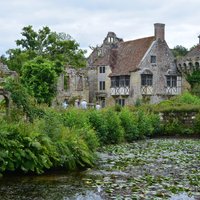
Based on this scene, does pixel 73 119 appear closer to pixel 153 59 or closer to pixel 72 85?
pixel 72 85

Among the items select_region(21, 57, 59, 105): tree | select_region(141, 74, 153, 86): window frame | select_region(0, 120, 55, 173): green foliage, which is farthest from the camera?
select_region(141, 74, 153, 86): window frame

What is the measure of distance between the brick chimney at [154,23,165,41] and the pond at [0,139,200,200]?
3990 cm

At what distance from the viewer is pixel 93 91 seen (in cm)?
5822

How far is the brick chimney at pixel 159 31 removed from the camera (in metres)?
54.9

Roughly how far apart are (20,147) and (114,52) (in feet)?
153

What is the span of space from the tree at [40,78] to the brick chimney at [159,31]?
1528 cm

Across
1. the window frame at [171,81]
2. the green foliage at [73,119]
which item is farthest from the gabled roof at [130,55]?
the green foliage at [73,119]

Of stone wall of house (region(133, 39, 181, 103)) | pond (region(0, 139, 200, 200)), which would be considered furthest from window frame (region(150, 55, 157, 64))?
pond (region(0, 139, 200, 200))

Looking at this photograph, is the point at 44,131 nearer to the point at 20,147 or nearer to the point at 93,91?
the point at 20,147

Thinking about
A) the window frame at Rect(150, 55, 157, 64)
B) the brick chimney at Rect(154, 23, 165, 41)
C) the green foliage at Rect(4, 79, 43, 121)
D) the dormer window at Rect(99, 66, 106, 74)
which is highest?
the brick chimney at Rect(154, 23, 165, 41)

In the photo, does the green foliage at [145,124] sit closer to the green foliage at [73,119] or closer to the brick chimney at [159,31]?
the green foliage at [73,119]

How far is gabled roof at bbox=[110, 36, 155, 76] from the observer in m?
54.9

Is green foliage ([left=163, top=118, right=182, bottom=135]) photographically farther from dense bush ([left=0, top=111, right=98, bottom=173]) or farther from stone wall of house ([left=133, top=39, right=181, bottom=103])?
stone wall of house ([left=133, top=39, right=181, bottom=103])

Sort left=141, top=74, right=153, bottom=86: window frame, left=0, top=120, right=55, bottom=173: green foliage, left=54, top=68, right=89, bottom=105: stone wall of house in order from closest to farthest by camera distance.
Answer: left=0, top=120, right=55, bottom=173: green foliage
left=54, top=68, right=89, bottom=105: stone wall of house
left=141, top=74, right=153, bottom=86: window frame
